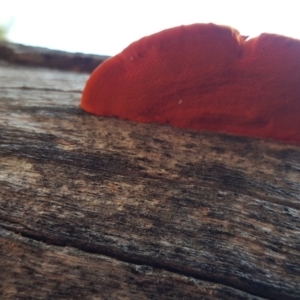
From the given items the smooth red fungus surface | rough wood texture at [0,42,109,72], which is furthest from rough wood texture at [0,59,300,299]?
rough wood texture at [0,42,109,72]

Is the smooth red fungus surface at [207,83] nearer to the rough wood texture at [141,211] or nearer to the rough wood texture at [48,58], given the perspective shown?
the rough wood texture at [141,211]

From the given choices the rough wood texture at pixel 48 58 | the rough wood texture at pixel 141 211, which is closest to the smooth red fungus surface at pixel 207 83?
the rough wood texture at pixel 141 211

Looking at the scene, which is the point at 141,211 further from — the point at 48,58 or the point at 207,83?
the point at 48,58

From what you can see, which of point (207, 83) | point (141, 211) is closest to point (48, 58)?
point (207, 83)

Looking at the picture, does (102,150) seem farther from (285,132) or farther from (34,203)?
(285,132)

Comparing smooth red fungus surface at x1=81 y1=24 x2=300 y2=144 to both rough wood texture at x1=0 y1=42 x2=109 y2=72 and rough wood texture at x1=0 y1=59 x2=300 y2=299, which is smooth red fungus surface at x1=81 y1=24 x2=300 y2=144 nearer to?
rough wood texture at x1=0 y1=59 x2=300 y2=299

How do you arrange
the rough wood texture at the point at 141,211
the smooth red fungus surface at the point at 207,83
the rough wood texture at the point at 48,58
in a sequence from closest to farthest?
the rough wood texture at the point at 141,211 → the smooth red fungus surface at the point at 207,83 → the rough wood texture at the point at 48,58
